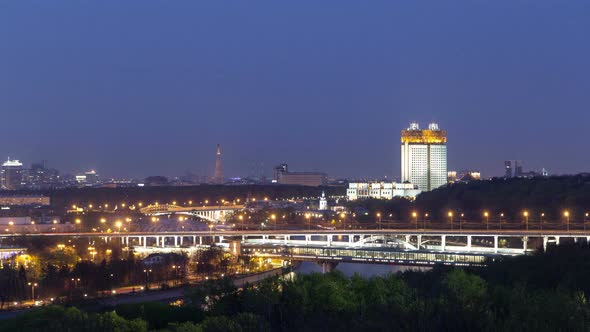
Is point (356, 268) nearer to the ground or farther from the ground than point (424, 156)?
nearer to the ground

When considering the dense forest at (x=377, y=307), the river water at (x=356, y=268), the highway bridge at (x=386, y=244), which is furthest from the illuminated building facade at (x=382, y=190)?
the dense forest at (x=377, y=307)

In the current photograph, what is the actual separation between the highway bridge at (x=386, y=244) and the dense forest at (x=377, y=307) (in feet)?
28.8

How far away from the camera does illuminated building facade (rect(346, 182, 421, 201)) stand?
81.3m

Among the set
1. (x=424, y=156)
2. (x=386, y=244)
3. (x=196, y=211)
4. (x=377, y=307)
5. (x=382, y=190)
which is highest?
(x=424, y=156)

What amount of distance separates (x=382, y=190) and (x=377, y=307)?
65.6 meters

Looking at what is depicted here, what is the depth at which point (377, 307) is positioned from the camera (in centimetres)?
1700

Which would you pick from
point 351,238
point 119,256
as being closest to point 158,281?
point 119,256

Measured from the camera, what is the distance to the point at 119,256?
3466cm

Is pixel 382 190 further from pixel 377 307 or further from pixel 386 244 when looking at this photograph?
pixel 377 307

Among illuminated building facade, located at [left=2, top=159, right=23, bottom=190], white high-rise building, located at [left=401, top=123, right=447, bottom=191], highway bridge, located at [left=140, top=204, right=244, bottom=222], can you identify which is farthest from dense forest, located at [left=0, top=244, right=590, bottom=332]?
illuminated building facade, located at [left=2, top=159, right=23, bottom=190]

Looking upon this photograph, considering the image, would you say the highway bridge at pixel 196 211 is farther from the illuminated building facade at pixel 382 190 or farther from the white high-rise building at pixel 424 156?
the white high-rise building at pixel 424 156

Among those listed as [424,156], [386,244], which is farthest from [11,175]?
[386,244]

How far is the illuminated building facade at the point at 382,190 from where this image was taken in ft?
267

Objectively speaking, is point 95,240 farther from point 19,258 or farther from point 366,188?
point 366,188
